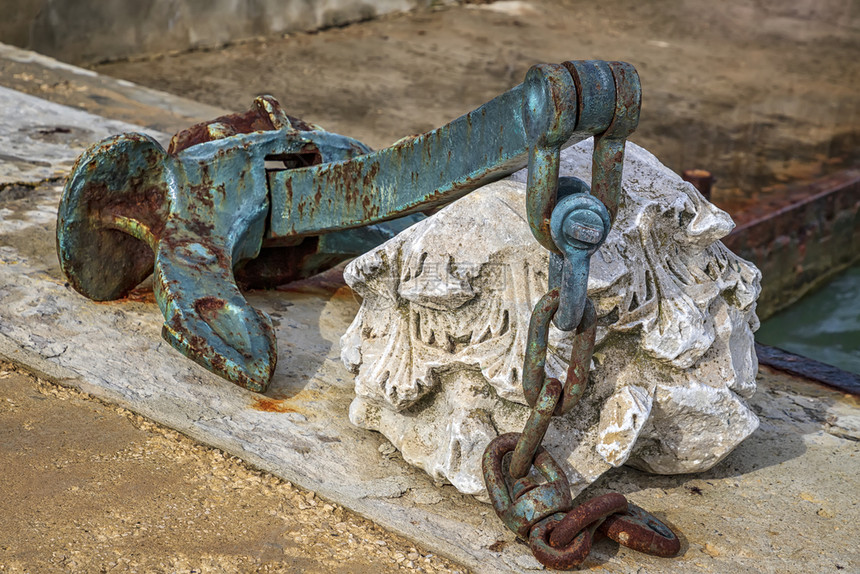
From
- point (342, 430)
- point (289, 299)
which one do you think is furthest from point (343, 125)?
point (342, 430)

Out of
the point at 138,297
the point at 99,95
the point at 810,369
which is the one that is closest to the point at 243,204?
the point at 138,297

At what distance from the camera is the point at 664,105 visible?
6082 mm

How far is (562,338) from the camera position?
1809mm

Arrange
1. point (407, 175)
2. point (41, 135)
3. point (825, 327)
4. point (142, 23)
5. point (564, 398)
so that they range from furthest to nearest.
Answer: point (142, 23)
point (825, 327)
point (41, 135)
point (407, 175)
point (564, 398)

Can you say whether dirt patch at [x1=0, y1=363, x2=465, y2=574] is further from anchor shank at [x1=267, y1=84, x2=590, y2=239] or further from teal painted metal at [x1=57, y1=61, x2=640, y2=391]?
anchor shank at [x1=267, y1=84, x2=590, y2=239]

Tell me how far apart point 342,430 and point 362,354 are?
6.9 inches

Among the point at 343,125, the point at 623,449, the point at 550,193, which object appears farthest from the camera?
the point at 343,125

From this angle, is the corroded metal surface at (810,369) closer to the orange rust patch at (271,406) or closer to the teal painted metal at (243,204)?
the teal painted metal at (243,204)

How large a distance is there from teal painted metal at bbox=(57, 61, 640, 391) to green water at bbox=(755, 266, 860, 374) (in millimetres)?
2475

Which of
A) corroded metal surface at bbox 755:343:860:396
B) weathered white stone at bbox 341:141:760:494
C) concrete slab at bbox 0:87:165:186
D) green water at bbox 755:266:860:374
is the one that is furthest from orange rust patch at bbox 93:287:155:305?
green water at bbox 755:266:860:374

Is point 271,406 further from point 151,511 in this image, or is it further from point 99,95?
point 99,95

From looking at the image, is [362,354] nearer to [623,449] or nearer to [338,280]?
[623,449]

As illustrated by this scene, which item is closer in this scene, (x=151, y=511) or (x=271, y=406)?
(x=151, y=511)

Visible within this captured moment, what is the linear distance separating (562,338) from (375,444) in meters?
0.46
